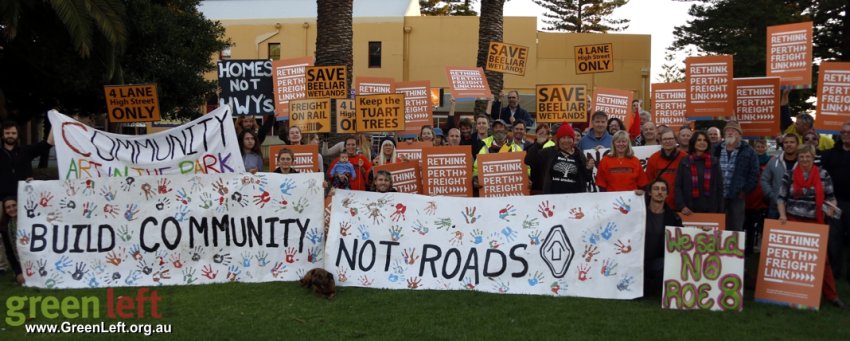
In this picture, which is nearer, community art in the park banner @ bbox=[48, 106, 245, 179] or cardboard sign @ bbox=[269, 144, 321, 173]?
community art in the park banner @ bbox=[48, 106, 245, 179]

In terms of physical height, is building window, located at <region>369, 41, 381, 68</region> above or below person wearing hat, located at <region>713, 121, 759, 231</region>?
above

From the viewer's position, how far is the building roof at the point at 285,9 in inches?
1806

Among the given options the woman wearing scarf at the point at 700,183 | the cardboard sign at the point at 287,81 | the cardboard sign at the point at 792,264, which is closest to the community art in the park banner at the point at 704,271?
the cardboard sign at the point at 792,264

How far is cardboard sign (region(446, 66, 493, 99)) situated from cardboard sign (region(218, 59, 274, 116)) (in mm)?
3237

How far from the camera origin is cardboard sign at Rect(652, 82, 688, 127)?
41.2 ft

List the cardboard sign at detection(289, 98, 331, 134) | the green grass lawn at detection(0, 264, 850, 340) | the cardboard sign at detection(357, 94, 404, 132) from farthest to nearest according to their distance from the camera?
1. the cardboard sign at detection(289, 98, 331, 134)
2. the cardboard sign at detection(357, 94, 404, 132)
3. the green grass lawn at detection(0, 264, 850, 340)

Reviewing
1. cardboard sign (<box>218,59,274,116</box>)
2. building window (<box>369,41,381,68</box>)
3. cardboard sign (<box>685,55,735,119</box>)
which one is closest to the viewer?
cardboard sign (<box>685,55,735,119</box>)

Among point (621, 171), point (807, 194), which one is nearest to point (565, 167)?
point (621, 171)

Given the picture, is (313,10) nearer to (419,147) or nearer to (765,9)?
(765,9)

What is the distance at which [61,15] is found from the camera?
14.4 metres

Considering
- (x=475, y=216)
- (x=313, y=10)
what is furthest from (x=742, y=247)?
(x=313, y=10)

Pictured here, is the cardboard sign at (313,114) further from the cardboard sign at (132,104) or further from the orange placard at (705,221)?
the orange placard at (705,221)

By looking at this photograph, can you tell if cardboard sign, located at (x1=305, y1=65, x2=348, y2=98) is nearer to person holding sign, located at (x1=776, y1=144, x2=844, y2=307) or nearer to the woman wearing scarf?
the woman wearing scarf

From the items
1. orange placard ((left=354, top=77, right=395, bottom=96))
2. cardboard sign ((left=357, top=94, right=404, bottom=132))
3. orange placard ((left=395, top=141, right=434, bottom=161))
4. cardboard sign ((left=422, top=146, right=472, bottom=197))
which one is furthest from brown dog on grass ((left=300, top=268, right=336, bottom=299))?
orange placard ((left=354, top=77, right=395, bottom=96))
